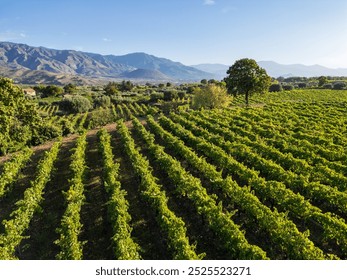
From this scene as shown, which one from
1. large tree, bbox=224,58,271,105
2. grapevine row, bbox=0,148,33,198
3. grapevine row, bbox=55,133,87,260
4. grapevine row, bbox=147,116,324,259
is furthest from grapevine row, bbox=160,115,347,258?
large tree, bbox=224,58,271,105

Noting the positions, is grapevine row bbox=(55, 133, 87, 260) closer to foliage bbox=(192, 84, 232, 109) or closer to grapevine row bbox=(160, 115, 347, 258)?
grapevine row bbox=(160, 115, 347, 258)

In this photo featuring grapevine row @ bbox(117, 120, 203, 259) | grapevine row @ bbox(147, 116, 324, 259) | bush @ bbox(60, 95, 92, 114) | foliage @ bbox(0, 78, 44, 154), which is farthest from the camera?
bush @ bbox(60, 95, 92, 114)

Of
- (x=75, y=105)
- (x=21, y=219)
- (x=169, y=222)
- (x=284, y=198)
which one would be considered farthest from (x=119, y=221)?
(x=75, y=105)

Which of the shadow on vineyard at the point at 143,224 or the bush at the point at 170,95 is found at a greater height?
the bush at the point at 170,95

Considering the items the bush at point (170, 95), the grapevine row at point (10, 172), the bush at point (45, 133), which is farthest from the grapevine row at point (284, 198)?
the bush at point (170, 95)

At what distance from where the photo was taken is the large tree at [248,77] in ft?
176

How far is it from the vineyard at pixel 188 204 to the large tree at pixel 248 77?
23744 millimetres

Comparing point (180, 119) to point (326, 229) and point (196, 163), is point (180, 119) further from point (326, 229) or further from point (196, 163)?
point (326, 229)

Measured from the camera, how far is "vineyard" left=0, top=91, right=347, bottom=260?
46.8 ft

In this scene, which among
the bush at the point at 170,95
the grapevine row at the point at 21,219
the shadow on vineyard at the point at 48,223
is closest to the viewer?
the grapevine row at the point at 21,219

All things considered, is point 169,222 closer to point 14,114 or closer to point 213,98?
point 14,114

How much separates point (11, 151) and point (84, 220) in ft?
72.9

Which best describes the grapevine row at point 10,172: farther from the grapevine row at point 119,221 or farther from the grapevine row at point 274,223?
the grapevine row at point 274,223

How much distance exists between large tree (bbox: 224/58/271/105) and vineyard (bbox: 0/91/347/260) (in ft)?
77.9
